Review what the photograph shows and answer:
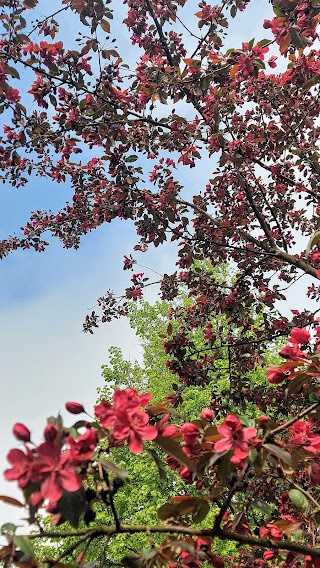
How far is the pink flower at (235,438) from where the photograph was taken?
148 centimetres

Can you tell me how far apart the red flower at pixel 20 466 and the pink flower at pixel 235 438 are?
0.56m

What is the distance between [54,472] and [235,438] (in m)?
0.57

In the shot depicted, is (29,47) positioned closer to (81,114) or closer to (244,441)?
(81,114)

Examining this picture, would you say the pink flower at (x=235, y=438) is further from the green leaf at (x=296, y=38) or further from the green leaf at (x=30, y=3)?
the green leaf at (x=30, y=3)

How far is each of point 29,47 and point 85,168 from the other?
1651 mm

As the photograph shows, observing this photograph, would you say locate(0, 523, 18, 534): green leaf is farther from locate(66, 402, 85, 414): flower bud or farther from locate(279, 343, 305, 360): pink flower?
locate(279, 343, 305, 360): pink flower

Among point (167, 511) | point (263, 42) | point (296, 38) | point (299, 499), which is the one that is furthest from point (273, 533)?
point (263, 42)

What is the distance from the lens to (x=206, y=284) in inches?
230

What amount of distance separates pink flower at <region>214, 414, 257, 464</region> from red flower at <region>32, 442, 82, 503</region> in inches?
18.1

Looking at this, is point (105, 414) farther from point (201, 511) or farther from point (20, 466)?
point (201, 511)

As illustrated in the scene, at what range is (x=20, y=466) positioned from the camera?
4.14 ft

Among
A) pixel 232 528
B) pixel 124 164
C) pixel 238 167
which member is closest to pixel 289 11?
pixel 238 167

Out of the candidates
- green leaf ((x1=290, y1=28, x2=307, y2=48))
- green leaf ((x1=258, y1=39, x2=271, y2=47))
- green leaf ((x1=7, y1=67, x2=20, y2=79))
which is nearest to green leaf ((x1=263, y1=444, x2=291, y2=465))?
green leaf ((x1=290, y1=28, x2=307, y2=48))

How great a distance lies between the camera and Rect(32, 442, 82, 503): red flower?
4.03ft
